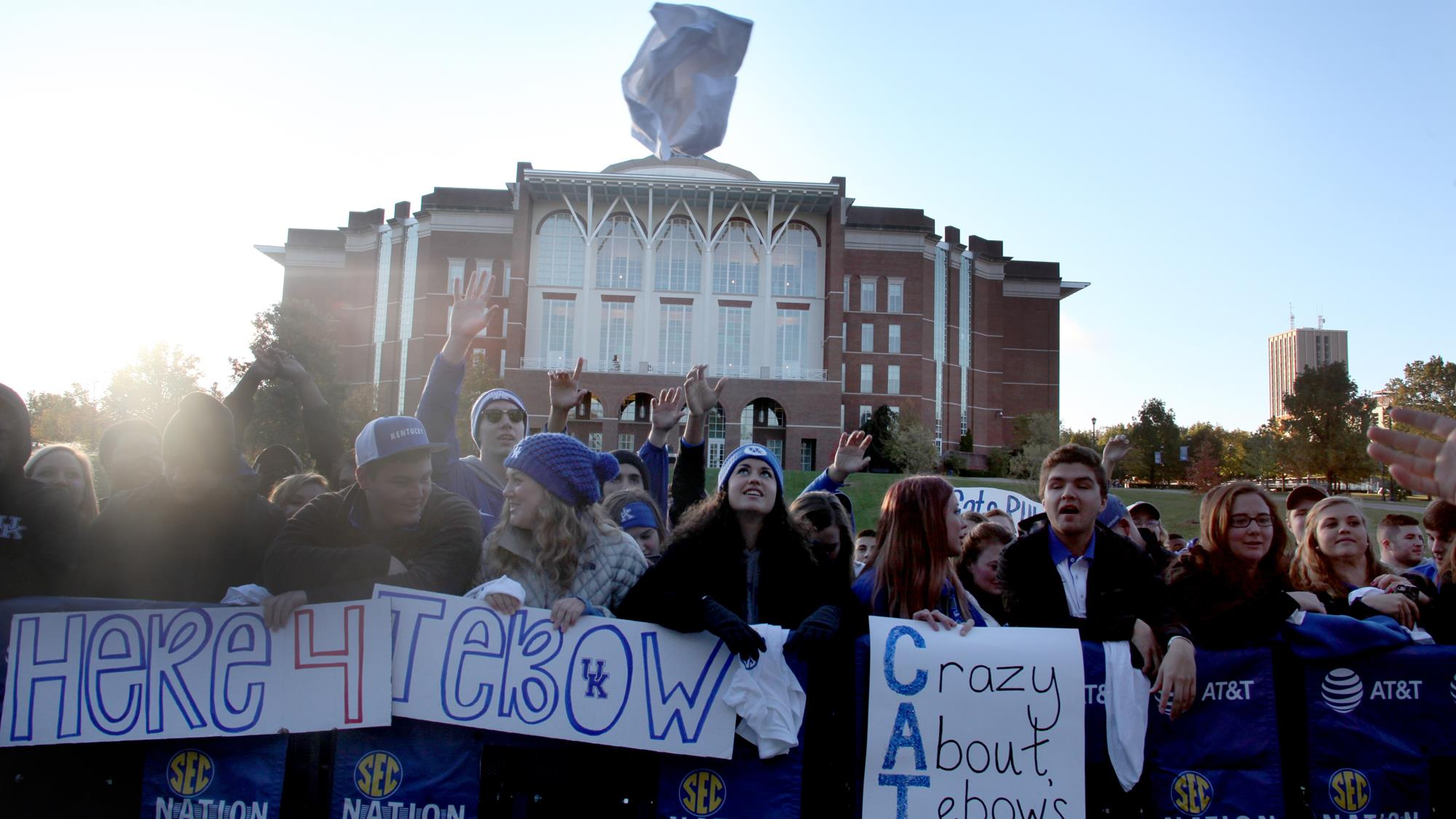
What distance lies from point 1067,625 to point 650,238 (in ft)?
175

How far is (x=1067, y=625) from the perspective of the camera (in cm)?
407

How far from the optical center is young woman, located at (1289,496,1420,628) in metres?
4.91

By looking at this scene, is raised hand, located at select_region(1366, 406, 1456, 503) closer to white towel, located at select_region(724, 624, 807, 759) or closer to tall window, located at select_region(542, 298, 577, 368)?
white towel, located at select_region(724, 624, 807, 759)

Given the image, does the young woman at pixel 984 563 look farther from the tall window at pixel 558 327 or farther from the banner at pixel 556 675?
the tall window at pixel 558 327

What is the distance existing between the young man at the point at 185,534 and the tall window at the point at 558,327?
172ft

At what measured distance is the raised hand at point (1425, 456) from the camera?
2396 mm

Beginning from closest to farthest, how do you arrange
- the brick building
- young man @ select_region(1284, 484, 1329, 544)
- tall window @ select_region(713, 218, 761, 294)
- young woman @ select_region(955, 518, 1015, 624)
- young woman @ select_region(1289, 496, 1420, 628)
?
young woman @ select_region(1289, 496, 1420, 628) < young woman @ select_region(955, 518, 1015, 624) < young man @ select_region(1284, 484, 1329, 544) < the brick building < tall window @ select_region(713, 218, 761, 294)

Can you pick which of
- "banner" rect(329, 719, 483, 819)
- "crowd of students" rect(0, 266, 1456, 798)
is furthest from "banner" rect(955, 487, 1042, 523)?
"banner" rect(329, 719, 483, 819)

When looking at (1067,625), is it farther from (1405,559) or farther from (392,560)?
(1405,559)

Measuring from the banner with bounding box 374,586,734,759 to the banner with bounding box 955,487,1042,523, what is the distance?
19.8ft

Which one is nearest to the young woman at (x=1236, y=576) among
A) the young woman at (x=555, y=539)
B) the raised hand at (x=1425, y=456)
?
the raised hand at (x=1425, y=456)

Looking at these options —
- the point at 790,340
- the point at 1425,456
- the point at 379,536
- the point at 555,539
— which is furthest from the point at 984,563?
the point at 790,340

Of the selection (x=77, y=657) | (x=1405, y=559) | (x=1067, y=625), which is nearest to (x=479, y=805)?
(x=77, y=657)

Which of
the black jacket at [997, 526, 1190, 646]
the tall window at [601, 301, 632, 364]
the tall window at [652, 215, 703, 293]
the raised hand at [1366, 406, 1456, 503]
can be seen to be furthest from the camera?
the tall window at [652, 215, 703, 293]
